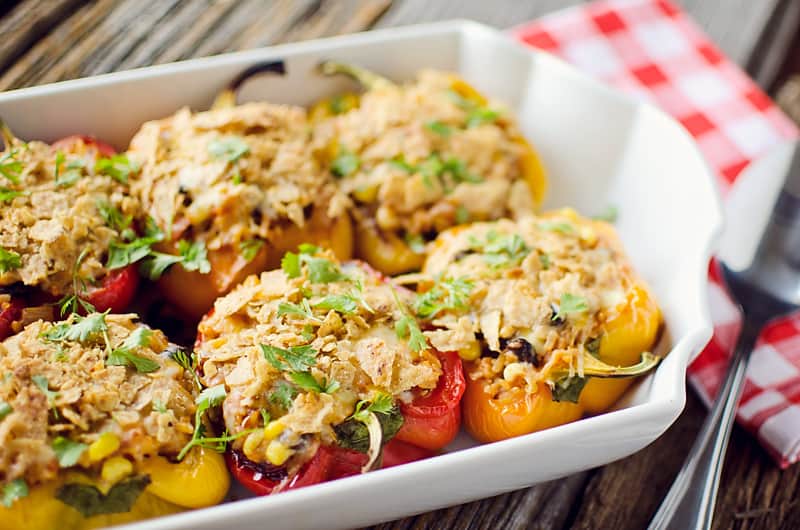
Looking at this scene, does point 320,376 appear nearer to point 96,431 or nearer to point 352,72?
point 96,431

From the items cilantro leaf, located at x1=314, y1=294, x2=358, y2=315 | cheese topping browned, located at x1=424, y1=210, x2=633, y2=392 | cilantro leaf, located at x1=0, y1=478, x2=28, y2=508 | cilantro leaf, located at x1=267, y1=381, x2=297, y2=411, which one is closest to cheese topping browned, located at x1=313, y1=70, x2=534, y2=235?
cheese topping browned, located at x1=424, y1=210, x2=633, y2=392

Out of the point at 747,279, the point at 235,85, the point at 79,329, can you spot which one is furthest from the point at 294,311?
the point at 747,279

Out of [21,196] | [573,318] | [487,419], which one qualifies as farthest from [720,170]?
[21,196]

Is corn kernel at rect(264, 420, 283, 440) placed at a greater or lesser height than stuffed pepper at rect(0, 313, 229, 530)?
lesser

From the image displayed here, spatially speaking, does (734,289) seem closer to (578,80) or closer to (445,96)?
(578,80)

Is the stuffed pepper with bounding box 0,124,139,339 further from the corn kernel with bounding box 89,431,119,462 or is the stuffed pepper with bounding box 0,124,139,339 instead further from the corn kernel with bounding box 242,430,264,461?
the corn kernel with bounding box 242,430,264,461

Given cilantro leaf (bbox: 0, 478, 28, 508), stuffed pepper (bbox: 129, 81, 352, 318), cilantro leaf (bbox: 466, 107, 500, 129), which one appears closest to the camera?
cilantro leaf (bbox: 0, 478, 28, 508)
